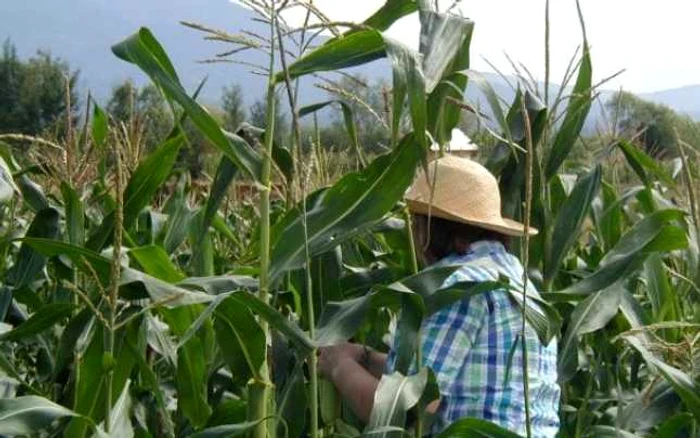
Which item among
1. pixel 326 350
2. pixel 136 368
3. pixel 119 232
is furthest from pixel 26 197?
pixel 119 232

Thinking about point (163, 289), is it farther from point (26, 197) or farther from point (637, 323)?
point (637, 323)

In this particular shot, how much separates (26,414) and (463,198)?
3.63ft

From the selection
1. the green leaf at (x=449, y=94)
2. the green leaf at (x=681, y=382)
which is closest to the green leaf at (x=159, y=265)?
the green leaf at (x=449, y=94)

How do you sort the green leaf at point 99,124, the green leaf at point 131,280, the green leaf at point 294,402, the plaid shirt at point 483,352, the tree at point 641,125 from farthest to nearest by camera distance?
the tree at point 641,125 → the green leaf at point 99,124 → the green leaf at point 294,402 → the plaid shirt at point 483,352 → the green leaf at point 131,280

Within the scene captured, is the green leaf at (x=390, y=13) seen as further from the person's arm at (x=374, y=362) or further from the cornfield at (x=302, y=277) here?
the person's arm at (x=374, y=362)

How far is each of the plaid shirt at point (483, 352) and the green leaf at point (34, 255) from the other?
107 centimetres

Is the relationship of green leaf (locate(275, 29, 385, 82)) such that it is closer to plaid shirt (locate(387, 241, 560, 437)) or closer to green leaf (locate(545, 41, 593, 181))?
plaid shirt (locate(387, 241, 560, 437))

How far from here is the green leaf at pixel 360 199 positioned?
2.39 meters

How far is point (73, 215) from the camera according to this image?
A: 2.80 m

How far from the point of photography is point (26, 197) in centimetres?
324

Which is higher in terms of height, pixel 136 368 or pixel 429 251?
pixel 429 251

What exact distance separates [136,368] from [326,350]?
0.68 m

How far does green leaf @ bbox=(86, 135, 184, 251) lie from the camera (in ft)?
8.73

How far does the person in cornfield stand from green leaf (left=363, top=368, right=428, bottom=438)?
0.13m
